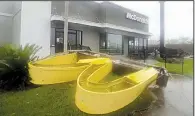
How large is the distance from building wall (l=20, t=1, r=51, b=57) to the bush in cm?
322

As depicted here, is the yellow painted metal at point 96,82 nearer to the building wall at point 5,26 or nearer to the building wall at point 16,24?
the building wall at point 16,24

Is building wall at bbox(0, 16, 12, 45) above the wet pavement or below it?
above

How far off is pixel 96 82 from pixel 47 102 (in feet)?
2.99

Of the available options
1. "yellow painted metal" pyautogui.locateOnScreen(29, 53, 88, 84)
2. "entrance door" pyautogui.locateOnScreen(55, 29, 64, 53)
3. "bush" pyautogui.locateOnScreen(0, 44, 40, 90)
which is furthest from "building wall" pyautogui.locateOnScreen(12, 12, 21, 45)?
"yellow painted metal" pyautogui.locateOnScreen(29, 53, 88, 84)

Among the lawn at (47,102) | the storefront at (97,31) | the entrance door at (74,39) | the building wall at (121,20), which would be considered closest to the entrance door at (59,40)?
the storefront at (97,31)

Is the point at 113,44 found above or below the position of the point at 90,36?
below

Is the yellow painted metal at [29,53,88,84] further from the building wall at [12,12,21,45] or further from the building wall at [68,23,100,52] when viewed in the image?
the building wall at [68,23,100,52]

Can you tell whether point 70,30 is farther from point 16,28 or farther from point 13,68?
point 13,68

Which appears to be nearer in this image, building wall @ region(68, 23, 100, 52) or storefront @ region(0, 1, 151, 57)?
storefront @ region(0, 1, 151, 57)

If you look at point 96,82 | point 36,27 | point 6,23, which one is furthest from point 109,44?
point 96,82

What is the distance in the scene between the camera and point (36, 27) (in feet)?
27.3

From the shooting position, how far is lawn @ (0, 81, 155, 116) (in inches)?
122

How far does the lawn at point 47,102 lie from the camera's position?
311 centimetres

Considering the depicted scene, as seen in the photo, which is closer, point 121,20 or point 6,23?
point 6,23
